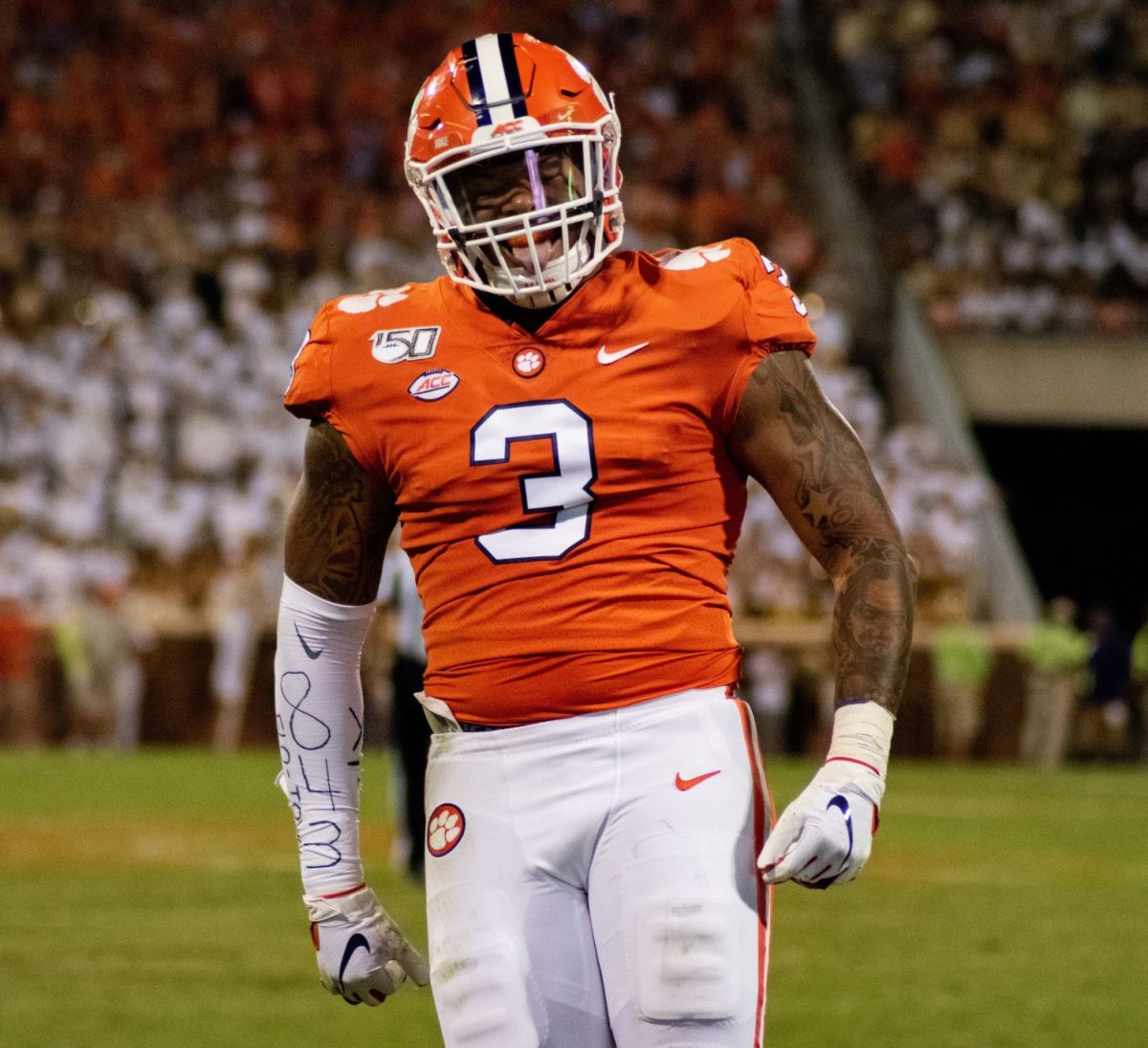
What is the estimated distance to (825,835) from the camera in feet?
8.92

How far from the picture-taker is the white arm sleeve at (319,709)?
3264mm

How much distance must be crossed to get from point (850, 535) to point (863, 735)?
0.33 meters

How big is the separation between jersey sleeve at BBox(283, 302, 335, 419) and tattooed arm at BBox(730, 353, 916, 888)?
605 millimetres

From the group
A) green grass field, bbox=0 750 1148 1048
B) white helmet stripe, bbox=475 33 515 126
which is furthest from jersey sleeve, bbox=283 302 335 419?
green grass field, bbox=0 750 1148 1048

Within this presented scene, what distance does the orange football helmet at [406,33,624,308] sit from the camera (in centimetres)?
303

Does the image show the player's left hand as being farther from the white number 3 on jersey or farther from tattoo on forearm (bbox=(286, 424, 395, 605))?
tattoo on forearm (bbox=(286, 424, 395, 605))

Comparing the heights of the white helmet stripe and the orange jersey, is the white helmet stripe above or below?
above

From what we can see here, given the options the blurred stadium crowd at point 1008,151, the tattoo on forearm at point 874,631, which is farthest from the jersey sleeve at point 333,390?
the blurred stadium crowd at point 1008,151

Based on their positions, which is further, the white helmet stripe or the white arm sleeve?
the white arm sleeve

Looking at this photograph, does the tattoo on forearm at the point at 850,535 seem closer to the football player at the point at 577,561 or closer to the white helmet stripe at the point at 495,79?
the football player at the point at 577,561

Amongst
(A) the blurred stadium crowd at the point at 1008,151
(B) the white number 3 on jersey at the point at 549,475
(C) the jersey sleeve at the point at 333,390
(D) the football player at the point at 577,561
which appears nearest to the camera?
(D) the football player at the point at 577,561

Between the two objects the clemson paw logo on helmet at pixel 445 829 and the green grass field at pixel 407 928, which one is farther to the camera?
the green grass field at pixel 407 928

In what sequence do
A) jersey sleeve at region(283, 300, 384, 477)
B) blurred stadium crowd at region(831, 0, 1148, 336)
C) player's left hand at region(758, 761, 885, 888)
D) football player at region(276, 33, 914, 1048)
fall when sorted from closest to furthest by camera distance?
player's left hand at region(758, 761, 885, 888), football player at region(276, 33, 914, 1048), jersey sleeve at region(283, 300, 384, 477), blurred stadium crowd at region(831, 0, 1148, 336)

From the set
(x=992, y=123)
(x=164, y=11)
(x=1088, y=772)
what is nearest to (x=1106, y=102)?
(x=992, y=123)
